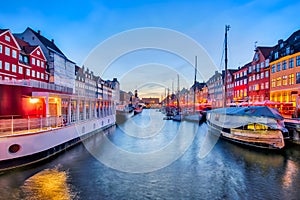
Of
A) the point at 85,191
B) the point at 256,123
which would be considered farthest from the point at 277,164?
the point at 85,191

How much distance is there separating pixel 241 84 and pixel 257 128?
141ft

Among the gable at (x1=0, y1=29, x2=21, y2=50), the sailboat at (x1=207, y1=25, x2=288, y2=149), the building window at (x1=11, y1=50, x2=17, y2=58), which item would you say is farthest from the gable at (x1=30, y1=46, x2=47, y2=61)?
the sailboat at (x1=207, y1=25, x2=288, y2=149)

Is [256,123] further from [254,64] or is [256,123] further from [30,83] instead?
[254,64]

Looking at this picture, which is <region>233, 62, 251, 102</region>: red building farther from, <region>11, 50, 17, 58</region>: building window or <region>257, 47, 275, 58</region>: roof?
<region>11, 50, 17, 58</region>: building window

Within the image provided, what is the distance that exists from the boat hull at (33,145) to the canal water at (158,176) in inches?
22.8

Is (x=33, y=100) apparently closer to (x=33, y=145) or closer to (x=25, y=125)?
(x=25, y=125)

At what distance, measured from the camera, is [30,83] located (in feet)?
57.6

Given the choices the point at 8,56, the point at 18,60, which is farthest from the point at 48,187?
the point at 18,60

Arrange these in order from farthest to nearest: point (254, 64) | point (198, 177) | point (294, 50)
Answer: point (254, 64), point (294, 50), point (198, 177)

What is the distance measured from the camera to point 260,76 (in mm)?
49938

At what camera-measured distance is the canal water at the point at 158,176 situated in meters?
10.6

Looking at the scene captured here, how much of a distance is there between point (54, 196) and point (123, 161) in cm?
690

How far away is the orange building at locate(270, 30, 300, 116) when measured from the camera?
35219 mm

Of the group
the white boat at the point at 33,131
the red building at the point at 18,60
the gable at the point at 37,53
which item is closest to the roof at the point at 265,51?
the white boat at the point at 33,131
